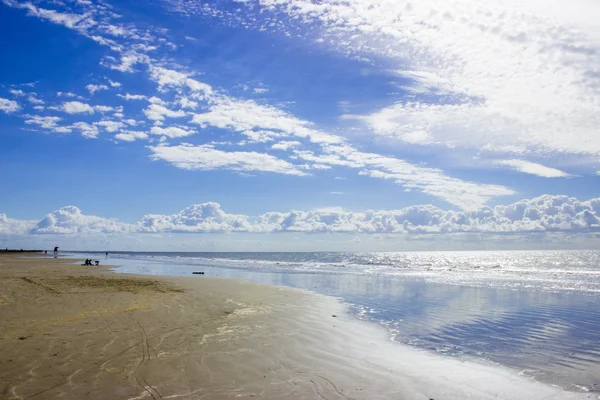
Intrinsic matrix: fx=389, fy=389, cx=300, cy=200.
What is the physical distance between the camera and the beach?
8406 millimetres

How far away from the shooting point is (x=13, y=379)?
8.34m

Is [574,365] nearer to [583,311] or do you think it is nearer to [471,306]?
[471,306]

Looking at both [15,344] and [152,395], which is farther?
[15,344]

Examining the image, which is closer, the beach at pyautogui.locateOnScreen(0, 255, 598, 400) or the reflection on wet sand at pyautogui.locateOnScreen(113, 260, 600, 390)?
the beach at pyautogui.locateOnScreen(0, 255, 598, 400)

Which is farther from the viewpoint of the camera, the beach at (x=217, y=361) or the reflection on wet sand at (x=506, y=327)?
the reflection on wet sand at (x=506, y=327)

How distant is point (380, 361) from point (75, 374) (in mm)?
7820

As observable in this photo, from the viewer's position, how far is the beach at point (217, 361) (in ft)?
27.6

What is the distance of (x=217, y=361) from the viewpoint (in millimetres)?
10422

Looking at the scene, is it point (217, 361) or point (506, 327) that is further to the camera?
point (506, 327)

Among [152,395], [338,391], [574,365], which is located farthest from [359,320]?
[152,395]

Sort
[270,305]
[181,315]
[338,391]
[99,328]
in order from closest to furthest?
[338,391]
[99,328]
[181,315]
[270,305]

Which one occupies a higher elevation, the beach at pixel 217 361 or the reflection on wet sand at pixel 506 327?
the beach at pixel 217 361

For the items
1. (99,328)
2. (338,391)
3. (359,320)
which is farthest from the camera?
(359,320)

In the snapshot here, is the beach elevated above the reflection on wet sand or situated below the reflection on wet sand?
above
